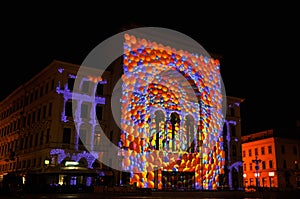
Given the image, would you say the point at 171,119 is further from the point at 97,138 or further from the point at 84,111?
the point at 84,111

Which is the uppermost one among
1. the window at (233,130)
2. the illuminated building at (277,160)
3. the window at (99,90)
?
the window at (99,90)

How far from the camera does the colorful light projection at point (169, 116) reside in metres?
39.5

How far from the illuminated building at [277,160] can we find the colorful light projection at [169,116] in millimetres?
18702

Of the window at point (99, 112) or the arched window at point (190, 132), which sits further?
the arched window at point (190, 132)

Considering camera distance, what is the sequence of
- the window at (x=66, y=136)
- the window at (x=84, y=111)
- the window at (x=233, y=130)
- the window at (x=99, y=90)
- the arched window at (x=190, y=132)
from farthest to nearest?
the window at (x=233, y=130) < the arched window at (x=190, y=132) < the window at (x=99, y=90) < the window at (x=84, y=111) < the window at (x=66, y=136)

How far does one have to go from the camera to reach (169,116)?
1711 inches

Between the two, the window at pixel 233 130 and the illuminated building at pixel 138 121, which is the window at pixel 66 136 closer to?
the illuminated building at pixel 138 121

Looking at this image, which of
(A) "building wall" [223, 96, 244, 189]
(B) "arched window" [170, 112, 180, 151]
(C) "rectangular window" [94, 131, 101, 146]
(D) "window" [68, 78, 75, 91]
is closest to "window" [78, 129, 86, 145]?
(C) "rectangular window" [94, 131, 101, 146]

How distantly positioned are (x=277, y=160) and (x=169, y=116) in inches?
1110

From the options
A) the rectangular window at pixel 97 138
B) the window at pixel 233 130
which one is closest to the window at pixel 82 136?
the rectangular window at pixel 97 138

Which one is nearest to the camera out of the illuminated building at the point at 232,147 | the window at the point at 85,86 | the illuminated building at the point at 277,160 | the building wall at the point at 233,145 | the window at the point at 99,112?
the window at the point at 85,86

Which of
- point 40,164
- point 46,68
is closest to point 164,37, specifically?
point 46,68

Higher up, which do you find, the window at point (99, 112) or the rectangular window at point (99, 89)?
the rectangular window at point (99, 89)

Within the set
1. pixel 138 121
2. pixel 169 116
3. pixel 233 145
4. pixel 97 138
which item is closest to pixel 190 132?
pixel 169 116
